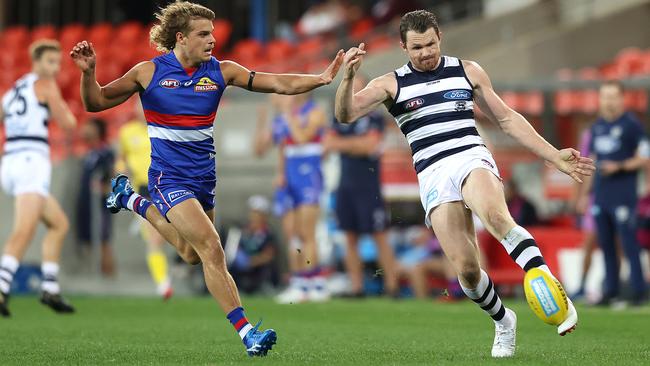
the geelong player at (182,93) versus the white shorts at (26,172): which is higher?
the geelong player at (182,93)

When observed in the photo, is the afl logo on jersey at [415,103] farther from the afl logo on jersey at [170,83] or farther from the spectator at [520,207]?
the spectator at [520,207]

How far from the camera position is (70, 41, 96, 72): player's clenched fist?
7.83 meters

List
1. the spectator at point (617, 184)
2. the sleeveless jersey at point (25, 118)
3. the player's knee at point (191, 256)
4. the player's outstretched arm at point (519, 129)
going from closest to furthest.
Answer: the player's outstretched arm at point (519, 129), the player's knee at point (191, 256), the sleeveless jersey at point (25, 118), the spectator at point (617, 184)

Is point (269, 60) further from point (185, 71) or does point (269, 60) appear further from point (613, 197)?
point (185, 71)

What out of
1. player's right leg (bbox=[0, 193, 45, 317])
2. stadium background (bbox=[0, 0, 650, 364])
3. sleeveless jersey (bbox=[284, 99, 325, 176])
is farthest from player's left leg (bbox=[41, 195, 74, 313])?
stadium background (bbox=[0, 0, 650, 364])

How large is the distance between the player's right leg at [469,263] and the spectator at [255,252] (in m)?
9.27

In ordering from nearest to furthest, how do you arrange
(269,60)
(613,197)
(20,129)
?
(20,129) → (613,197) → (269,60)

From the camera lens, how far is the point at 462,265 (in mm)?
7750

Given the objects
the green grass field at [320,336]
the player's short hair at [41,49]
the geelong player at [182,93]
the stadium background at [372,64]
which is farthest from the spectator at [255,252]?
the geelong player at [182,93]

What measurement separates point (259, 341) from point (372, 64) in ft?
50.3

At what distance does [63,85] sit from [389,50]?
785 centimetres

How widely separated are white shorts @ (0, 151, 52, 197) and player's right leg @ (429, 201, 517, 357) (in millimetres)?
5415

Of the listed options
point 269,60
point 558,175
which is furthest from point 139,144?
point 269,60

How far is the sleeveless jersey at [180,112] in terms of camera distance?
317 inches
